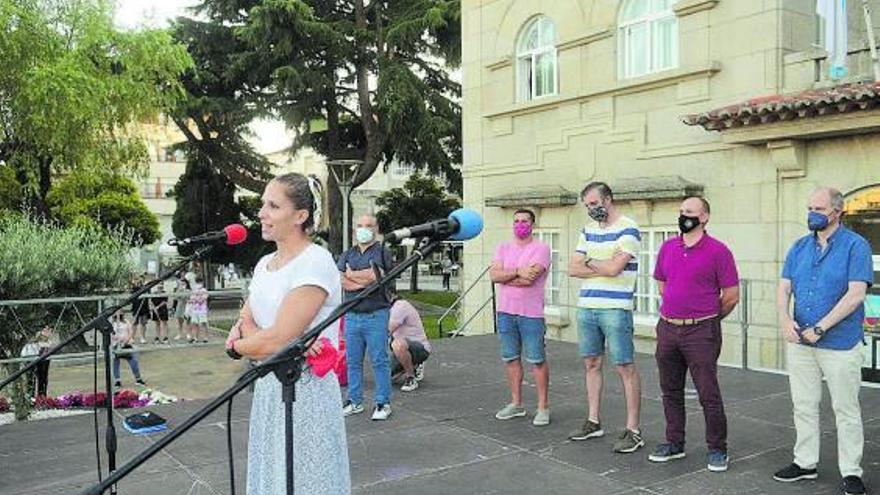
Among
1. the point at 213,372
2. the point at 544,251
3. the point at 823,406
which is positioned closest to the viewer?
the point at 544,251

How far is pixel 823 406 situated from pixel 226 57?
19.3m

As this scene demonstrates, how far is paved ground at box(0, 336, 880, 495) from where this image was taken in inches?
202

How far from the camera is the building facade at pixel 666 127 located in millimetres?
9555

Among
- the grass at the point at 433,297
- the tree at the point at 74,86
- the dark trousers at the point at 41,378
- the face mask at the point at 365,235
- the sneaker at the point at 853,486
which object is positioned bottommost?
the grass at the point at 433,297

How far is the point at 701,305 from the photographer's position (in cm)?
518

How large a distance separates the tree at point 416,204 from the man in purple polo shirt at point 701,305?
26751 millimetres

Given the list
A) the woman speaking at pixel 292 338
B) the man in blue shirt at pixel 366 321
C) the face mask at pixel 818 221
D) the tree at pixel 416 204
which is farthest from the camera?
the tree at pixel 416 204

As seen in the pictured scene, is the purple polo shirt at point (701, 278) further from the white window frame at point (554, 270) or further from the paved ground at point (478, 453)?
the white window frame at point (554, 270)

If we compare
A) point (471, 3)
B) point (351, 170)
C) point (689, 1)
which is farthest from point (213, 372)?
point (689, 1)

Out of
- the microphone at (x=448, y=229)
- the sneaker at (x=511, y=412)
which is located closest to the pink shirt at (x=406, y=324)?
the sneaker at (x=511, y=412)

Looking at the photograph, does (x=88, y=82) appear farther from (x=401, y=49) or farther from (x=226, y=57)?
(x=401, y=49)

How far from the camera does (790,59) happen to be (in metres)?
9.96

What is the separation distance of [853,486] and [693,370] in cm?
113

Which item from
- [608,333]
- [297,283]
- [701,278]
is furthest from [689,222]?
[297,283]
